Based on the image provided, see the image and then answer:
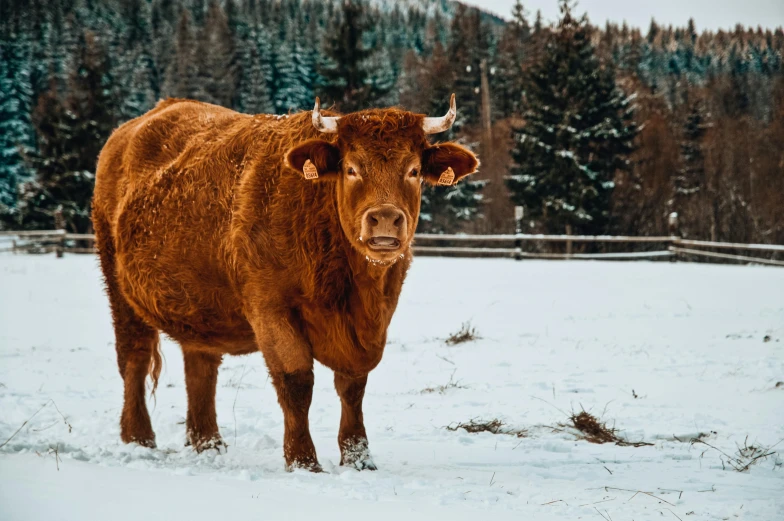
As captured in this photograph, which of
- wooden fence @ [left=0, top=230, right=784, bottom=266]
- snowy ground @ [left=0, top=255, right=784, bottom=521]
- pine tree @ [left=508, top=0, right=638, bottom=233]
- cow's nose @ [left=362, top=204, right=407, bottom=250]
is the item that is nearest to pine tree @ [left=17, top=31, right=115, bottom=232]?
wooden fence @ [left=0, top=230, right=784, bottom=266]

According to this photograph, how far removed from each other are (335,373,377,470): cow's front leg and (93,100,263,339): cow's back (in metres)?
0.81

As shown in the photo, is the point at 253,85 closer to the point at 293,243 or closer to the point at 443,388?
the point at 443,388

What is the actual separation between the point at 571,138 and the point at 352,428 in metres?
24.7

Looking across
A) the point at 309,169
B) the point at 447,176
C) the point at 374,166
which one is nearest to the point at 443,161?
the point at 447,176

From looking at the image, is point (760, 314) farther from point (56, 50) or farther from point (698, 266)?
point (56, 50)

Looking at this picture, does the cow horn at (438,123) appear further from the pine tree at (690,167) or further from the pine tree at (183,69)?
the pine tree at (183,69)

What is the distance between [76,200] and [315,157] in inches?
1210

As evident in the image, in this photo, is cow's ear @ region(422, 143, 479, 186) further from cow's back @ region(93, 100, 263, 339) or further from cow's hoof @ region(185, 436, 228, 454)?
cow's hoof @ region(185, 436, 228, 454)

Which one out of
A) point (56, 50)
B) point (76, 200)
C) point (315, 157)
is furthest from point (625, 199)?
point (56, 50)

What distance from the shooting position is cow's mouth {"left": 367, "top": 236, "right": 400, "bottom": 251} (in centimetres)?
368

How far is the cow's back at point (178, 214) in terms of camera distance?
4.55 meters

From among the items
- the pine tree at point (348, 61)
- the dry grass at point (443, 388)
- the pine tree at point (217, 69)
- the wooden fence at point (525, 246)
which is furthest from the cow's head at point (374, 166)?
the pine tree at point (217, 69)

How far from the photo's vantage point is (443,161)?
439 centimetres

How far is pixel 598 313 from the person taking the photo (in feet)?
35.9
